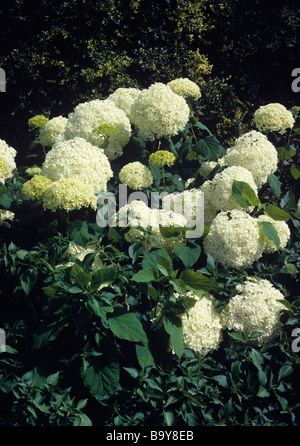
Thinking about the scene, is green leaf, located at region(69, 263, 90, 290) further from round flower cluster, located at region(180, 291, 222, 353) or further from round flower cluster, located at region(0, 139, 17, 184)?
round flower cluster, located at region(0, 139, 17, 184)

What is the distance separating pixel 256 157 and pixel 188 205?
0.65 m

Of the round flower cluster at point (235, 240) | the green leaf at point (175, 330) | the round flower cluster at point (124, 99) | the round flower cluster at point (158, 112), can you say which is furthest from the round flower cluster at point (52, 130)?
the green leaf at point (175, 330)

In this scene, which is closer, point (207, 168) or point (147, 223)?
point (147, 223)

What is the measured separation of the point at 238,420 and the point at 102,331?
0.88 meters

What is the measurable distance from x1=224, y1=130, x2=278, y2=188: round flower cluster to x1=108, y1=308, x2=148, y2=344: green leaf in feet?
5.13

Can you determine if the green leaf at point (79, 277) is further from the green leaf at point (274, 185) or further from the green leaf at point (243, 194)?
the green leaf at point (274, 185)

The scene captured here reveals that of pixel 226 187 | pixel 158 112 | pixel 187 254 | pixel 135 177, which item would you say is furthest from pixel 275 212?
pixel 158 112

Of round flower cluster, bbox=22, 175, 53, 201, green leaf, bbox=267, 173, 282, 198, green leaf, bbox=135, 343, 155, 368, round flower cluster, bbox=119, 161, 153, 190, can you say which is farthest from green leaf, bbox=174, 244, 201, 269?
green leaf, bbox=267, 173, 282, 198

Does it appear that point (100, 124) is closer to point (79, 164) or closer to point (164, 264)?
point (79, 164)

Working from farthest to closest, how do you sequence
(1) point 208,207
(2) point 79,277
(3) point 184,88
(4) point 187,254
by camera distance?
(3) point 184,88 < (1) point 208,207 < (4) point 187,254 < (2) point 79,277

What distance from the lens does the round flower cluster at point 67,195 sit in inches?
99.6

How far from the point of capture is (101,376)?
2.18m

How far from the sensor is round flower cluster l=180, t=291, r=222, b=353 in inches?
95.2

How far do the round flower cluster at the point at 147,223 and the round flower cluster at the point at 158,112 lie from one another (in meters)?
0.86
